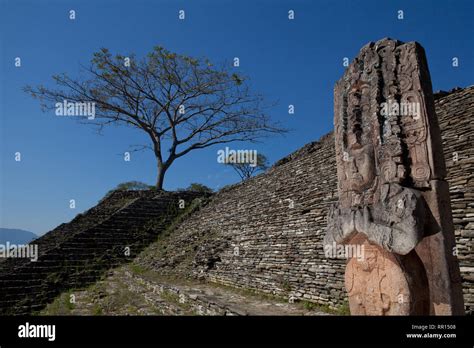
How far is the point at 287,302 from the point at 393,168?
430 cm

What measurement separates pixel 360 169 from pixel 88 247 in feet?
46.5

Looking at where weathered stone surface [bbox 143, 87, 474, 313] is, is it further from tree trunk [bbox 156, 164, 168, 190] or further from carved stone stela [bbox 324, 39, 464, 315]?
tree trunk [bbox 156, 164, 168, 190]

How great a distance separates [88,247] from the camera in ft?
50.9

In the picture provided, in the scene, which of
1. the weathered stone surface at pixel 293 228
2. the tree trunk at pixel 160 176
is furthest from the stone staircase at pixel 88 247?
the tree trunk at pixel 160 176

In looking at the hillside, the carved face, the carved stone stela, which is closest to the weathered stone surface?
the hillside

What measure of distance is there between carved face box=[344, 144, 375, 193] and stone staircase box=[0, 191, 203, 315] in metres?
10.5

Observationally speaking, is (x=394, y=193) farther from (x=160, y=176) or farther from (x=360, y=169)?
(x=160, y=176)

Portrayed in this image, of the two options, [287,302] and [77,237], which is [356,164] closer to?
[287,302]

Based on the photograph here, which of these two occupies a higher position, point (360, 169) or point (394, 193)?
point (360, 169)

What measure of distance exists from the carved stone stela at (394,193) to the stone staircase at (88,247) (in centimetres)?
1044

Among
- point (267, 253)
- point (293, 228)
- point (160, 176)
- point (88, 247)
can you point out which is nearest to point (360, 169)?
point (293, 228)

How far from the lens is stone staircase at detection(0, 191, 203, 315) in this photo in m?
11.7

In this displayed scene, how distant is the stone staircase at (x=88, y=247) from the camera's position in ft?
38.5

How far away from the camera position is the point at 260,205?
44.1ft
